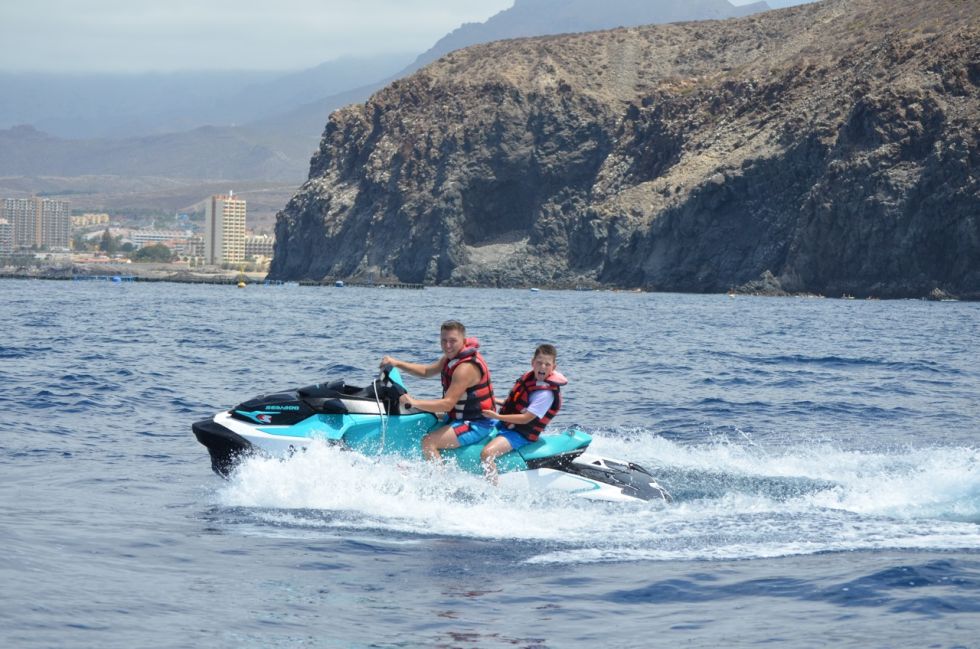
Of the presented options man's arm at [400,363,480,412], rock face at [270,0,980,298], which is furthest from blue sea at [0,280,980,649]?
rock face at [270,0,980,298]

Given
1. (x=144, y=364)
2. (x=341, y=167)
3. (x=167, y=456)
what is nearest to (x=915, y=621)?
(x=167, y=456)

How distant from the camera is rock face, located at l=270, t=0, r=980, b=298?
121 meters

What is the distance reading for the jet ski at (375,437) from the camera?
1305 cm

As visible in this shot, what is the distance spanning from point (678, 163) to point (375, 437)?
138177 millimetres

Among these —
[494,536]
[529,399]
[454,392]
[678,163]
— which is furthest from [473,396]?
[678,163]

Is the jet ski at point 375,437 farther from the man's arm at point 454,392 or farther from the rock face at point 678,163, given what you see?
the rock face at point 678,163

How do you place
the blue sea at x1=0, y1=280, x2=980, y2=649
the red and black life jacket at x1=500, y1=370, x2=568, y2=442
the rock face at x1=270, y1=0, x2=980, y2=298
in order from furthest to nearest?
the rock face at x1=270, y1=0, x2=980, y2=298 < the red and black life jacket at x1=500, y1=370, x2=568, y2=442 < the blue sea at x1=0, y1=280, x2=980, y2=649

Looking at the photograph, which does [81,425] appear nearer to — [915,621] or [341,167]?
[915,621]

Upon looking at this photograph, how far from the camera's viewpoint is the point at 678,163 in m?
148

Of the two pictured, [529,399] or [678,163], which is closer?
[529,399]

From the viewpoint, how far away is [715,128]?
147750 mm

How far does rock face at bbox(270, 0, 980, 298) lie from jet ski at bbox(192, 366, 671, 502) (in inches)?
4365

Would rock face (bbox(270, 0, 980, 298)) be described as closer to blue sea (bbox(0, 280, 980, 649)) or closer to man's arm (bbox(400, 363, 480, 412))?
blue sea (bbox(0, 280, 980, 649))

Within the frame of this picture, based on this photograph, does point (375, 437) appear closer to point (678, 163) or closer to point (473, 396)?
point (473, 396)
